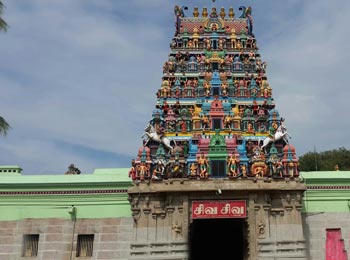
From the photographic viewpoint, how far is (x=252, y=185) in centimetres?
2456

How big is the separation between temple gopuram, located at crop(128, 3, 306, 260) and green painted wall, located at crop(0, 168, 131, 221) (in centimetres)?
203

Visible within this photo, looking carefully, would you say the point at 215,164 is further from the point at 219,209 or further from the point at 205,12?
the point at 205,12

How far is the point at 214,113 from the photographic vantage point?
1163 inches

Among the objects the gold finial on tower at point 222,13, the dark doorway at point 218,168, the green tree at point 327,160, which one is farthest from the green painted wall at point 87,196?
the green tree at point 327,160

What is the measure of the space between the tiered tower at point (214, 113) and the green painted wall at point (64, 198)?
2.15 metres

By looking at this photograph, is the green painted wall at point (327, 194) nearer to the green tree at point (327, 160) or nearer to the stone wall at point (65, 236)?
the stone wall at point (65, 236)

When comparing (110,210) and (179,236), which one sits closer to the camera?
(179,236)

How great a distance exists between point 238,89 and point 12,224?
1782cm

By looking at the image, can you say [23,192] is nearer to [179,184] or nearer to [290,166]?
[179,184]

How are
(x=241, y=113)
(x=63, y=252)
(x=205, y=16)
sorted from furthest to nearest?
(x=205, y=16)
(x=241, y=113)
(x=63, y=252)

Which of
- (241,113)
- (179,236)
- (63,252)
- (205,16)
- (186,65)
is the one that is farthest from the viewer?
(205,16)

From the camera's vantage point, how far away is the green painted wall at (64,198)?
2678 centimetres

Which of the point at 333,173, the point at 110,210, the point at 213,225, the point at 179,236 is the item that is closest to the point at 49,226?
the point at 110,210

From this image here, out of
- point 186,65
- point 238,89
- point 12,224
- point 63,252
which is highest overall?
point 186,65
